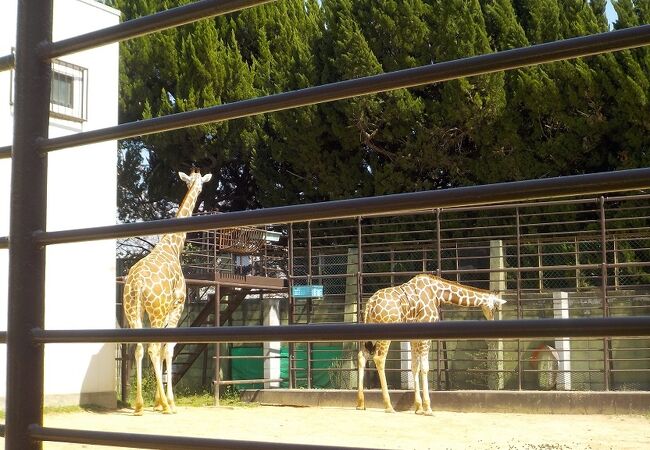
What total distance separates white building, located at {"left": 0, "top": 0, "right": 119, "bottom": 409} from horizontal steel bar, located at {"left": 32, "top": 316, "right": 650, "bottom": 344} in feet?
27.9

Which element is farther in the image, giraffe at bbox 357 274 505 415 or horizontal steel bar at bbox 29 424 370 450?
giraffe at bbox 357 274 505 415

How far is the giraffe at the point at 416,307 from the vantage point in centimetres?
1040

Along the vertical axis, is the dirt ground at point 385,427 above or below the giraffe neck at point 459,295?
below

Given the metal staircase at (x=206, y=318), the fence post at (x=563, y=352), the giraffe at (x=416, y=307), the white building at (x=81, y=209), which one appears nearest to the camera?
the white building at (x=81, y=209)

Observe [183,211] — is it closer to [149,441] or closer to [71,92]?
[71,92]

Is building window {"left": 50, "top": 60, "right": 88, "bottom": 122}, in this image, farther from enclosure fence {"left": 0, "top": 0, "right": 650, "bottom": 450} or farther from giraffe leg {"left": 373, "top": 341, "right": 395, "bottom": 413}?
enclosure fence {"left": 0, "top": 0, "right": 650, "bottom": 450}

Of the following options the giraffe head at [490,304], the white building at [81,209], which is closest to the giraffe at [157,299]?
the white building at [81,209]

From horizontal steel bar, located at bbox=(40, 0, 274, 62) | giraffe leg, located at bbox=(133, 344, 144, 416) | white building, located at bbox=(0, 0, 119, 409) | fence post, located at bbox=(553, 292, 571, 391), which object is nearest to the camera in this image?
horizontal steel bar, located at bbox=(40, 0, 274, 62)

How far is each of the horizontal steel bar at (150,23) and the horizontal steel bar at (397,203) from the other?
0.73 feet

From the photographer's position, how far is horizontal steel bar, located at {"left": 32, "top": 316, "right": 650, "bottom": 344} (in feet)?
2.41

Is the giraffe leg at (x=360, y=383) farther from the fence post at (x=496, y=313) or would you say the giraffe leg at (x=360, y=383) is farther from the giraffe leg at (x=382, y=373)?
the fence post at (x=496, y=313)

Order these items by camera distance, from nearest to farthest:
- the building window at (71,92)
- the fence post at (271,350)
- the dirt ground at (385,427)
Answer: the dirt ground at (385,427) < the building window at (71,92) < the fence post at (271,350)

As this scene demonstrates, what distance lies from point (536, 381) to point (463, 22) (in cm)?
614

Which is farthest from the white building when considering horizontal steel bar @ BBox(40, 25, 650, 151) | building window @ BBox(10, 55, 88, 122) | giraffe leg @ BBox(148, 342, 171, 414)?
horizontal steel bar @ BBox(40, 25, 650, 151)
